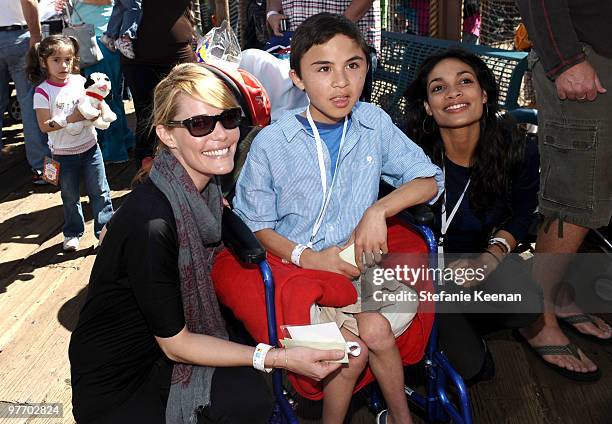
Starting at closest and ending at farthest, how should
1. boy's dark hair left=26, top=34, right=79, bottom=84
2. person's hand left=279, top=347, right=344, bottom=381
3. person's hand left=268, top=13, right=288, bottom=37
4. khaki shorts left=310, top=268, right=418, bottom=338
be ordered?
person's hand left=279, top=347, right=344, bottom=381, khaki shorts left=310, top=268, right=418, bottom=338, boy's dark hair left=26, top=34, right=79, bottom=84, person's hand left=268, top=13, right=288, bottom=37

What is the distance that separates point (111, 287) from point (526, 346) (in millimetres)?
2103

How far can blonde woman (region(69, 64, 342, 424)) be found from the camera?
2.01 m

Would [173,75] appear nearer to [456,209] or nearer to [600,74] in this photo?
[456,209]

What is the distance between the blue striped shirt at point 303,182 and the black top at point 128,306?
1.74ft

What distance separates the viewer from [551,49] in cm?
271

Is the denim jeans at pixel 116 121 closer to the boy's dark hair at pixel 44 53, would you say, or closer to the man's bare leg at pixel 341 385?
the boy's dark hair at pixel 44 53

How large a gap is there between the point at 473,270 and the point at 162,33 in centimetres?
308

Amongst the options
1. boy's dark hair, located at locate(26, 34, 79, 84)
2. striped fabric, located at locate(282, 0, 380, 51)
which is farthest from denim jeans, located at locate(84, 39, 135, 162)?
striped fabric, located at locate(282, 0, 380, 51)

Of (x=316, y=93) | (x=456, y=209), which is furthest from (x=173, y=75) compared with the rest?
(x=456, y=209)

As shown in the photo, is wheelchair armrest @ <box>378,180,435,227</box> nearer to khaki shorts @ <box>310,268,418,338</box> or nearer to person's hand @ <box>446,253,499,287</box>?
khaki shorts @ <box>310,268,418,338</box>

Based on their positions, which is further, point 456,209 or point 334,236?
point 456,209

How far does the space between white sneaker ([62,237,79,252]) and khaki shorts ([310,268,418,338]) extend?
2671 mm

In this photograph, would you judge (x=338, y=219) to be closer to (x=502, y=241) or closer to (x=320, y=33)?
(x=320, y=33)

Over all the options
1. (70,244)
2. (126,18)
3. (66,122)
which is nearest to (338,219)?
(66,122)
